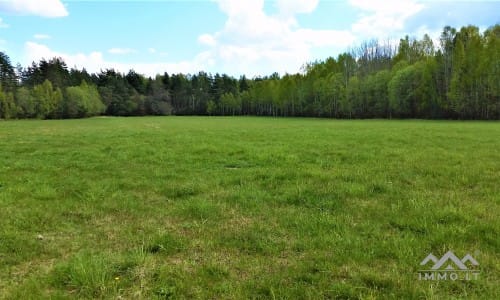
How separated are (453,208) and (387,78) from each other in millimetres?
67555

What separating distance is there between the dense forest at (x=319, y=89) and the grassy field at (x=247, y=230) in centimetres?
5118

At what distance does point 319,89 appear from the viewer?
266 feet

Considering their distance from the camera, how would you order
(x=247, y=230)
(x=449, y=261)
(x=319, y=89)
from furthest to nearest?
(x=319, y=89) → (x=247, y=230) → (x=449, y=261)

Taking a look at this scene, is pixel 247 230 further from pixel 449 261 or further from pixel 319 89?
pixel 319 89

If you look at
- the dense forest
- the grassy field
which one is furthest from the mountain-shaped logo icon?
the dense forest

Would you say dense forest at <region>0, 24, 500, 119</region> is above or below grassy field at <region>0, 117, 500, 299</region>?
above

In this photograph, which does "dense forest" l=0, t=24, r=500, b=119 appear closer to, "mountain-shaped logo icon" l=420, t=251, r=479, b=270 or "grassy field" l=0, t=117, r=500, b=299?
"grassy field" l=0, t=117, r=500, b=299

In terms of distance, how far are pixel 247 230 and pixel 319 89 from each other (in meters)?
78.9

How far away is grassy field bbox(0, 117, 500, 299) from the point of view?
3.88 metres

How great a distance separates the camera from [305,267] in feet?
14.0

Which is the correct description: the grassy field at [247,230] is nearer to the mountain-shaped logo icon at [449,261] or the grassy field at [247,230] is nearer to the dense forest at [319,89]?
the mountain-shaped logo icon at [449,261]

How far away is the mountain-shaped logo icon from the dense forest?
5720cm

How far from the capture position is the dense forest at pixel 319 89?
52.7 metres

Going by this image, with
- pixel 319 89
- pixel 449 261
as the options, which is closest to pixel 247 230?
pixel 449 261
